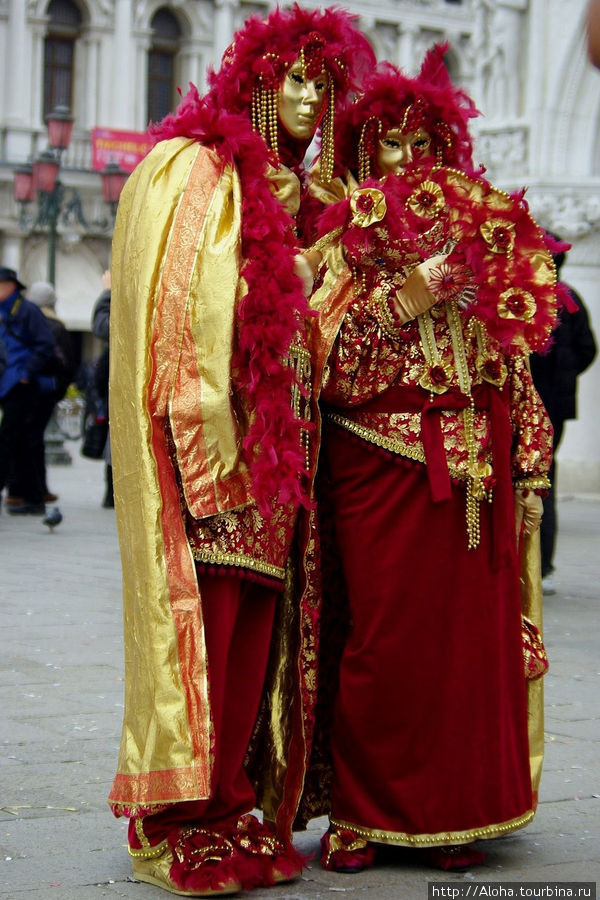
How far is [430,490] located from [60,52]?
126 feet

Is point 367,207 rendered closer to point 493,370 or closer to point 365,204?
point 365,204

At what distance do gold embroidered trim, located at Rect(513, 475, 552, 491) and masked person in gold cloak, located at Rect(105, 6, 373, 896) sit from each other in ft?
1.78

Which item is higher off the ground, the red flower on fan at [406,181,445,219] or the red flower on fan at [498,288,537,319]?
the red flower on fan at [406,181,445,219]

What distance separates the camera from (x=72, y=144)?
1538 inches

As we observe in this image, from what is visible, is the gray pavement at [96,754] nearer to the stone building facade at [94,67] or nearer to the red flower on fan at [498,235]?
the red flower on fan at [498,235]

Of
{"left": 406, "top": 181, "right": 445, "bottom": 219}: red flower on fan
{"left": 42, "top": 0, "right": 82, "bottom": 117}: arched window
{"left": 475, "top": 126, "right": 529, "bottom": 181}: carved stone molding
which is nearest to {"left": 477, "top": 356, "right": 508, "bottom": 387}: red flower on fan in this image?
{"left": 406, "top": 181, "right": 445, "bottom": 219}: red flower on fan

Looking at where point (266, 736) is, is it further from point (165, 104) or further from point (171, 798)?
point (165, 104)

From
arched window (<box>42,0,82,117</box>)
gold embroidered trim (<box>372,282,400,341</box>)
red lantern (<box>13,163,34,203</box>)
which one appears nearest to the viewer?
gold embroidered trim (<box>372,282,400,341</box>)

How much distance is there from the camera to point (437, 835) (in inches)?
145

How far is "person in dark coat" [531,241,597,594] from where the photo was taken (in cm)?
828

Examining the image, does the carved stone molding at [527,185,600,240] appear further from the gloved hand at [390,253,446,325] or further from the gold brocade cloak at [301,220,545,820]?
the gloved hand at [390,253,446,325]

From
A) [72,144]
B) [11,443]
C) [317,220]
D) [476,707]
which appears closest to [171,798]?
[476,707]

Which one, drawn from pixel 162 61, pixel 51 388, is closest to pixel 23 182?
pixel 51 388

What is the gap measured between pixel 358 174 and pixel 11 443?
8.07 metres
